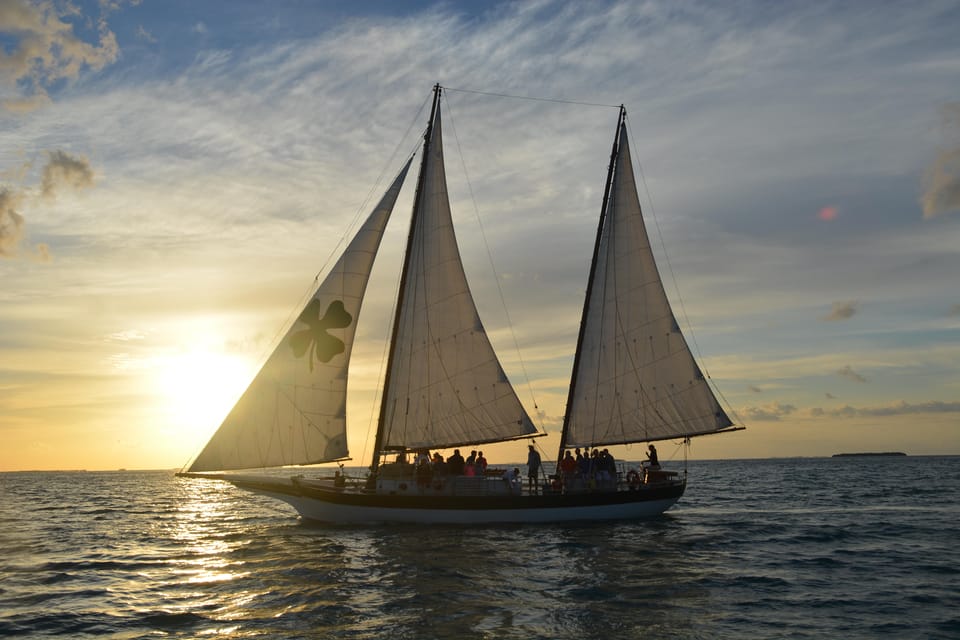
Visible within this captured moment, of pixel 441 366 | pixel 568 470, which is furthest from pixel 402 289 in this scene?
pixel 568 470

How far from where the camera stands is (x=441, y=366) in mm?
35938

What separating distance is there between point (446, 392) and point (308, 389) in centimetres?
676

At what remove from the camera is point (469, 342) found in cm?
3628

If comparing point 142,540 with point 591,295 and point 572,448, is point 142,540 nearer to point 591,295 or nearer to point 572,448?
point 572,448

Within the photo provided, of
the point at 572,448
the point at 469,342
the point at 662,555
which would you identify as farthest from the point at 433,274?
the point at 662,555

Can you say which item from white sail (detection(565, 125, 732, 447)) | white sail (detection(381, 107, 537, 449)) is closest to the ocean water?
white sail (detection(381, 107, 537, 449))

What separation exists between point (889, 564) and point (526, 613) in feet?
51.4

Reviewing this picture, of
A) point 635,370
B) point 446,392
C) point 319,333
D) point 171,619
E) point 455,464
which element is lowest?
point 171,619

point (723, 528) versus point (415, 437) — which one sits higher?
point (415, 437)

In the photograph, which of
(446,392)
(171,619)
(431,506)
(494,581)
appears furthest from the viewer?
(446,392)

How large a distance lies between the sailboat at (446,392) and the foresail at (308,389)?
5 cm

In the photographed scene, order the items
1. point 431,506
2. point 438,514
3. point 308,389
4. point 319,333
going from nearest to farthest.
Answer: point 308,389 → point 319,333 → point 431,506 → point 438,514

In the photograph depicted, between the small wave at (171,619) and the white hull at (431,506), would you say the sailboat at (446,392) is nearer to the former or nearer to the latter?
the white hull at (431,506)

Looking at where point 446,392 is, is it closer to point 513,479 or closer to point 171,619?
point 513,479
